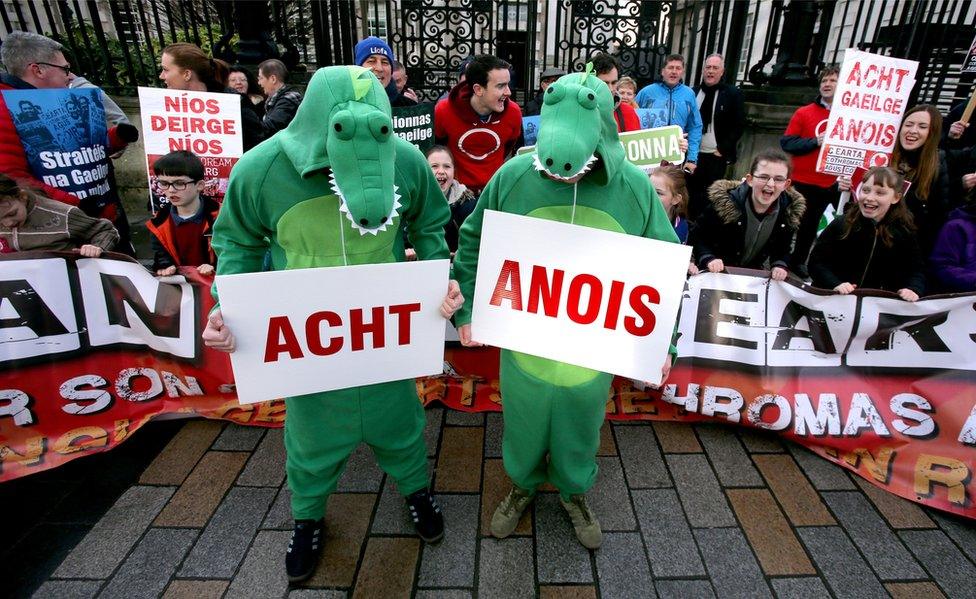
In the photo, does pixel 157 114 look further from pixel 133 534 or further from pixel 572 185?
pixel 572 185

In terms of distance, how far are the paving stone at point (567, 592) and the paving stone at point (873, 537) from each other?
129 centimetres

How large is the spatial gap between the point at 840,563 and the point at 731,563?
0.49 m

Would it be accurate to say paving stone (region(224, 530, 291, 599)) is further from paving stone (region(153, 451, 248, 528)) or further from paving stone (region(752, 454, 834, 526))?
paving stone (region(752, 454, 834, 526))

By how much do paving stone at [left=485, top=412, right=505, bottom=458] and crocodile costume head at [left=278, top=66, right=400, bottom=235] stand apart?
1712 mm

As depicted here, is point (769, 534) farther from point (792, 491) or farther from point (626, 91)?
point (626, 91)

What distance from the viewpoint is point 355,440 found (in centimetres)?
215

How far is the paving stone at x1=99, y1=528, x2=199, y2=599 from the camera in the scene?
218 cm

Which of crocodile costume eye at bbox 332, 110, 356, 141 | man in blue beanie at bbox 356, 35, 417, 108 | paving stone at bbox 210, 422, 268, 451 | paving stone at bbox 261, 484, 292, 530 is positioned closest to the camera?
crocodile costume eye at bbox 332, 110, 356, 141

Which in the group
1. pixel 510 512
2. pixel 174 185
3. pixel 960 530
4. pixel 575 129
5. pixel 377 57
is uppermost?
pixel 377 57

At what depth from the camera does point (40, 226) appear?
2.91 metres

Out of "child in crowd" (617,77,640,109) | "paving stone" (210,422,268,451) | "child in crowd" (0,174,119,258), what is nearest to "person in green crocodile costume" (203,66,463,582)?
"paving stone" (210,422,268,451)

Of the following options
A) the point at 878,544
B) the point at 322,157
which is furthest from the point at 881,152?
the point at 322,157

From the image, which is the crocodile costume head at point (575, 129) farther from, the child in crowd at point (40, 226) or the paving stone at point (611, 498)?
the child in crowd at point (40, 226)

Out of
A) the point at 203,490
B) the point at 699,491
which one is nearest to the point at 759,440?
the point at 699,491
